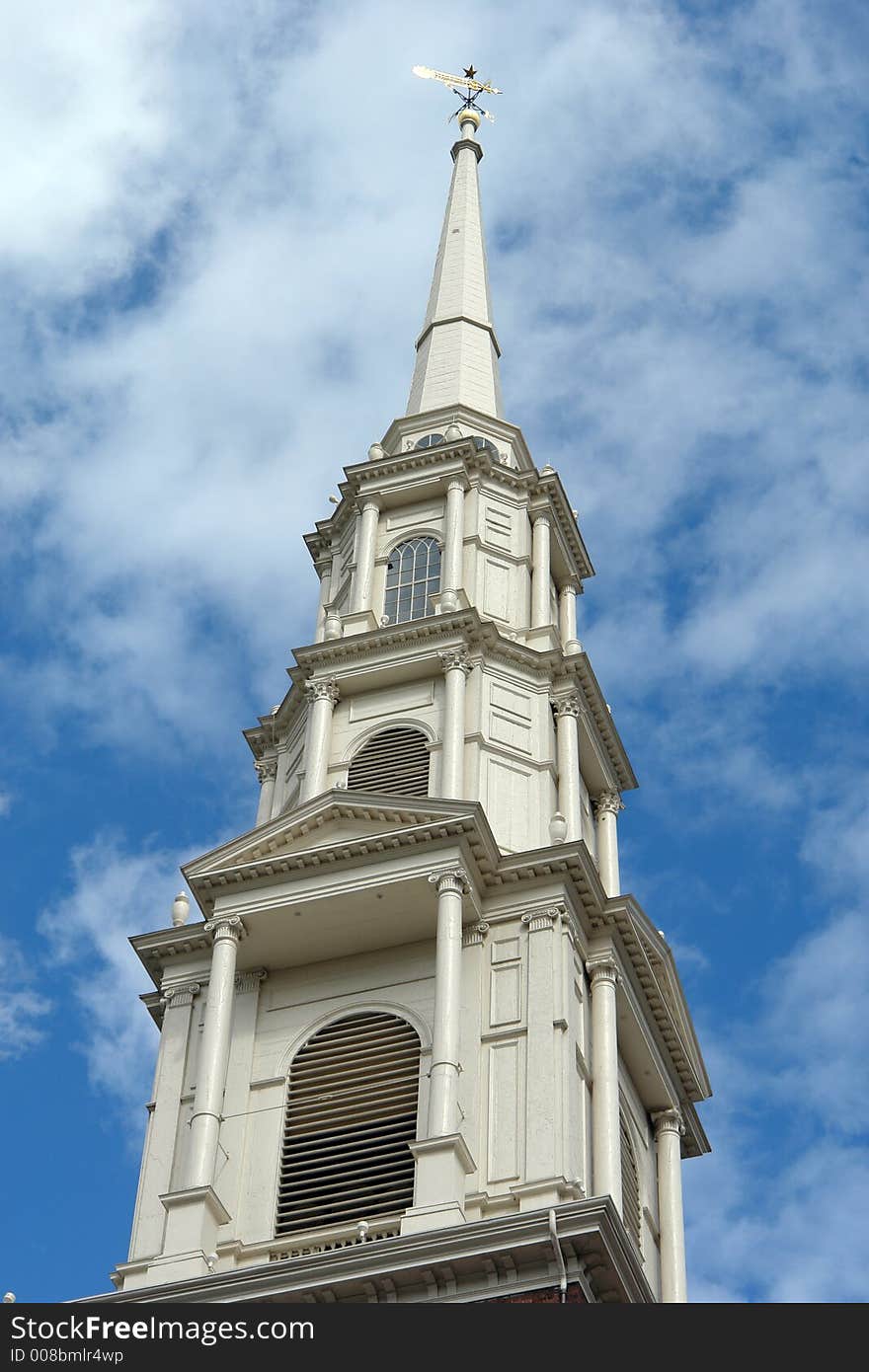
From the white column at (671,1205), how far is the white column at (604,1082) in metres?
2.88

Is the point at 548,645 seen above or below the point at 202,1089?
above

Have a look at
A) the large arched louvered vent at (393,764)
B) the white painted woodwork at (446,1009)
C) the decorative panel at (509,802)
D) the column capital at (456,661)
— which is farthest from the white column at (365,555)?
→ the white painted woodwork at (446,1009)

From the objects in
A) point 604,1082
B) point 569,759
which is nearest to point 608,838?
point 569,759

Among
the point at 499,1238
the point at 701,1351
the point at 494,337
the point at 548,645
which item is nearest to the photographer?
the point at 701,1351

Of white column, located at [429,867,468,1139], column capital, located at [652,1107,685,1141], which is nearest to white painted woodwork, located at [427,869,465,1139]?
white column, located at [429,867,468,1139]

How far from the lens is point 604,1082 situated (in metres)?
42.4

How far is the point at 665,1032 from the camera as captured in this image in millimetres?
46688

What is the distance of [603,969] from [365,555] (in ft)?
47.5

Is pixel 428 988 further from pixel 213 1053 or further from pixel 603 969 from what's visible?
pixel 213 1053

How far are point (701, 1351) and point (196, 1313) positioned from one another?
7.43 meters

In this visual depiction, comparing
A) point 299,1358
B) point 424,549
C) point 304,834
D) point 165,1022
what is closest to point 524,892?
point 304,834

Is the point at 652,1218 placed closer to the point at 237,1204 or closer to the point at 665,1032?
the point at 665,1032

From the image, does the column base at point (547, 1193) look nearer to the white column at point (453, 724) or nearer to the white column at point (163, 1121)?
the white column at point (163, 1121)

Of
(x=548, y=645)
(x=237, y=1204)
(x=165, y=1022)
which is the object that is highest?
(x=548, y=645)
